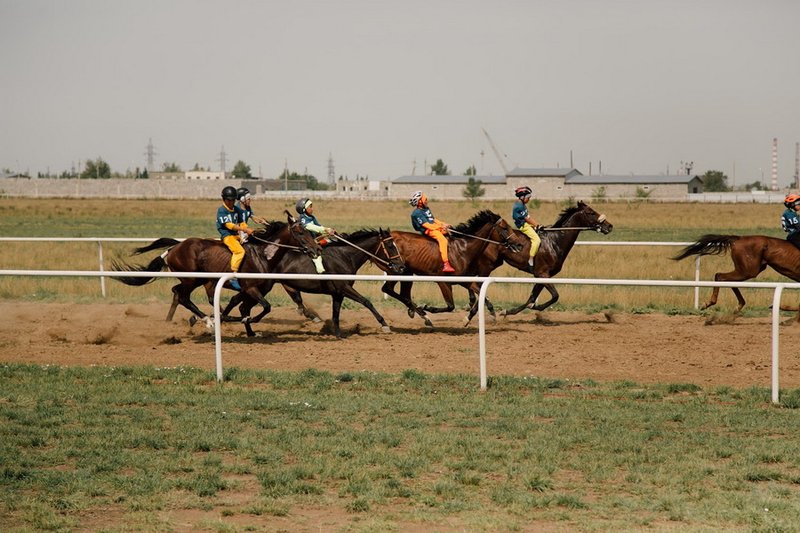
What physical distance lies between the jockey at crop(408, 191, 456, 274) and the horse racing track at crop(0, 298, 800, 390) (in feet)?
3.47

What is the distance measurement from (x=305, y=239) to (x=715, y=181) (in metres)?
132

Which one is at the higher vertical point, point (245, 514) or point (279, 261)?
point (279, 261)

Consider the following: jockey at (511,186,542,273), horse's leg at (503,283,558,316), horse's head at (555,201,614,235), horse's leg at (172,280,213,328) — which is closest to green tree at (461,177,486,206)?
horse's head at (555,201,614,235)

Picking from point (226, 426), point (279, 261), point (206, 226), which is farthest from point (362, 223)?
point (226, 426)

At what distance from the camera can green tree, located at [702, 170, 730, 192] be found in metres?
138

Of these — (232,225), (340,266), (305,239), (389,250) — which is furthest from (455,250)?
(232,225)

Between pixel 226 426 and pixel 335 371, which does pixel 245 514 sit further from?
pixel 335 371

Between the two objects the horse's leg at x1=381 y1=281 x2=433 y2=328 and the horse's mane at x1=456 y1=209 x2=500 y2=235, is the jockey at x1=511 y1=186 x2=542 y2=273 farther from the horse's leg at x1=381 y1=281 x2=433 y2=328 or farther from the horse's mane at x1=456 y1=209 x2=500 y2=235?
the horse's leg at x1=381 y1=281 x2=433 y2=328

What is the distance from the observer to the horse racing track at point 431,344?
11.7 metres

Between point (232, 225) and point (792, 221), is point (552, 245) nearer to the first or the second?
point (792, 221)

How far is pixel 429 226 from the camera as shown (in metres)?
16.1

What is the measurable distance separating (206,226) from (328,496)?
39087 mm

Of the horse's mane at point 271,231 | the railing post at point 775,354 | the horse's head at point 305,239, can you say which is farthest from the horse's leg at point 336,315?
the railing post at point 775,354

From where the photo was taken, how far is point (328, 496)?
6848 millimetres
